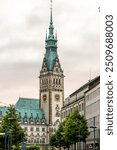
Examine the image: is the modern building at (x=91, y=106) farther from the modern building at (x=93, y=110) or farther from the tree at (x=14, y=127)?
the tree at (x=14, y=127)

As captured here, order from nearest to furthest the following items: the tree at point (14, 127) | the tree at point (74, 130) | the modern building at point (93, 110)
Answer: the tree at point (74, 130)
the modern building at point (93, 110)
the tree at point (14, 127)

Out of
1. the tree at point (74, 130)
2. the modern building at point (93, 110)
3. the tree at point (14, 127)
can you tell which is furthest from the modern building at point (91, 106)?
the tree at point (14, 127)

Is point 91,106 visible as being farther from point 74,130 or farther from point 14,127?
point 14,127

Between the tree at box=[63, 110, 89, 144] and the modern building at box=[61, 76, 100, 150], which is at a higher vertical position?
the modern building at box=[61, 76, 100, 150]

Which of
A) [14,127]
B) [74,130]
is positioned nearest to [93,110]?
[74,130]

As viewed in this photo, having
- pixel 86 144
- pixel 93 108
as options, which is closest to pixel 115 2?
pixel 93 108

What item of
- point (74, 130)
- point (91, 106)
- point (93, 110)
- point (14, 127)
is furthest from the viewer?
point (91, 106)

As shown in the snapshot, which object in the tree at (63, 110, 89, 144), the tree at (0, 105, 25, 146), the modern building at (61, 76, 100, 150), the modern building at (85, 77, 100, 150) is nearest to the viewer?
the tree at (63, 110, 89, 144)

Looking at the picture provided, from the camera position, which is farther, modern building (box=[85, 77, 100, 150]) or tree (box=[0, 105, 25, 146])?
tree (box=[0, 105, 25, 146])

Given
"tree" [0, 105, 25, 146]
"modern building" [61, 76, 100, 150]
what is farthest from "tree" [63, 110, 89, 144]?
"tree" [0, 105, 25, 146]

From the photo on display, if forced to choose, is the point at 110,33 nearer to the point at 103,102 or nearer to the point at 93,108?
the point at 103,102

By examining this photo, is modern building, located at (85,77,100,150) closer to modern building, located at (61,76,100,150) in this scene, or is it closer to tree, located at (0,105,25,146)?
modern building, located at (61,76,100,150)

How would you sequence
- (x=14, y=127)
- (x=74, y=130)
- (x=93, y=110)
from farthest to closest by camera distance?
(x=93, y=110) < (x=14, y=127) < (x=74, y=130)

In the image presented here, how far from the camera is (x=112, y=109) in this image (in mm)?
17188
